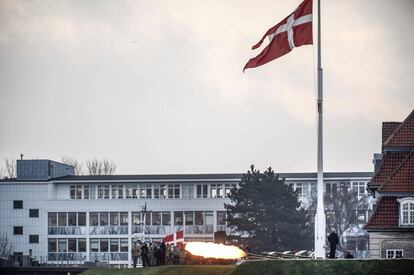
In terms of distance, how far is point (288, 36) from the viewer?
89312 mm

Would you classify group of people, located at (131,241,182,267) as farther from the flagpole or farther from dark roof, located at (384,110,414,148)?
dark roof, located at (384,110,414,148)

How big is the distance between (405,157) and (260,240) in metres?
60.0

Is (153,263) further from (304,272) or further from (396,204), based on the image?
(304,272)

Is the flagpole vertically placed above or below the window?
above

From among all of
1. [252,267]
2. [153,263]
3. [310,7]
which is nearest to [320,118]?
[310,7]

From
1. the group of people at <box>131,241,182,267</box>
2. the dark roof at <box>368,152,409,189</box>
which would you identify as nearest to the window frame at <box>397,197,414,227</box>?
the dark roof at <box>368,152,409,189</box>

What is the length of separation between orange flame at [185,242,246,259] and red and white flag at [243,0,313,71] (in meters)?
11.7

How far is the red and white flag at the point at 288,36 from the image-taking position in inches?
3501

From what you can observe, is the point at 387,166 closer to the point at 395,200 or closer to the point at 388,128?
the point at 395,200

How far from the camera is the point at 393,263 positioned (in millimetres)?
75750

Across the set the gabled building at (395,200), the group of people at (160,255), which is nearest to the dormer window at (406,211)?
the gabled building at (395,200)

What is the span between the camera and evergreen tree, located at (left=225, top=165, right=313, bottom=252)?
174 m

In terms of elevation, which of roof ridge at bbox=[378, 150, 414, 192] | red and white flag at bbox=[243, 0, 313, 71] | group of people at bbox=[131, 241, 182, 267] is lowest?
group of people at bbox=[131, 241, 182, 267]

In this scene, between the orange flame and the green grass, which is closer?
the green grass
